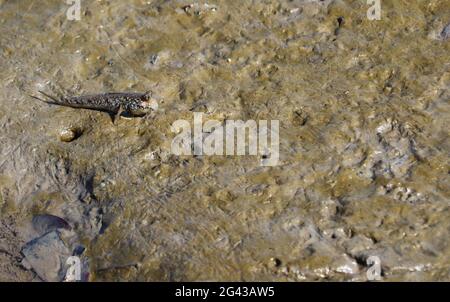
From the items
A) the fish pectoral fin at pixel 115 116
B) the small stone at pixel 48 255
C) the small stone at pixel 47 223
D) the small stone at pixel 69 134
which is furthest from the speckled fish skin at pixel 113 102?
the small stone at pixel 48 255

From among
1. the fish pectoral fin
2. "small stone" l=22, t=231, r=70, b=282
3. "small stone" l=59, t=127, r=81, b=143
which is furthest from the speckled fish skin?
"small stone" l=22, t=231, r=70, b=282

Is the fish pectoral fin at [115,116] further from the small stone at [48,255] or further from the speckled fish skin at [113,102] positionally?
the small stone at [48,255]

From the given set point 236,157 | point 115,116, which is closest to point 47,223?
point 115,116

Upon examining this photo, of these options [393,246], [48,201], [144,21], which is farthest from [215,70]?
[393,246]

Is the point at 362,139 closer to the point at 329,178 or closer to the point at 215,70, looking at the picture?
the point at 329,178

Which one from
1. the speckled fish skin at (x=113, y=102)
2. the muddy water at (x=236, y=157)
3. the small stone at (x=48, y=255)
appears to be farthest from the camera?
the speckled fish skin at (x=113, y=102)

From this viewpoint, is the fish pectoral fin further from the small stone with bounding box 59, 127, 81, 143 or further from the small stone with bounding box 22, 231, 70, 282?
the small stone with bounding box 22, 231, 70, 282
